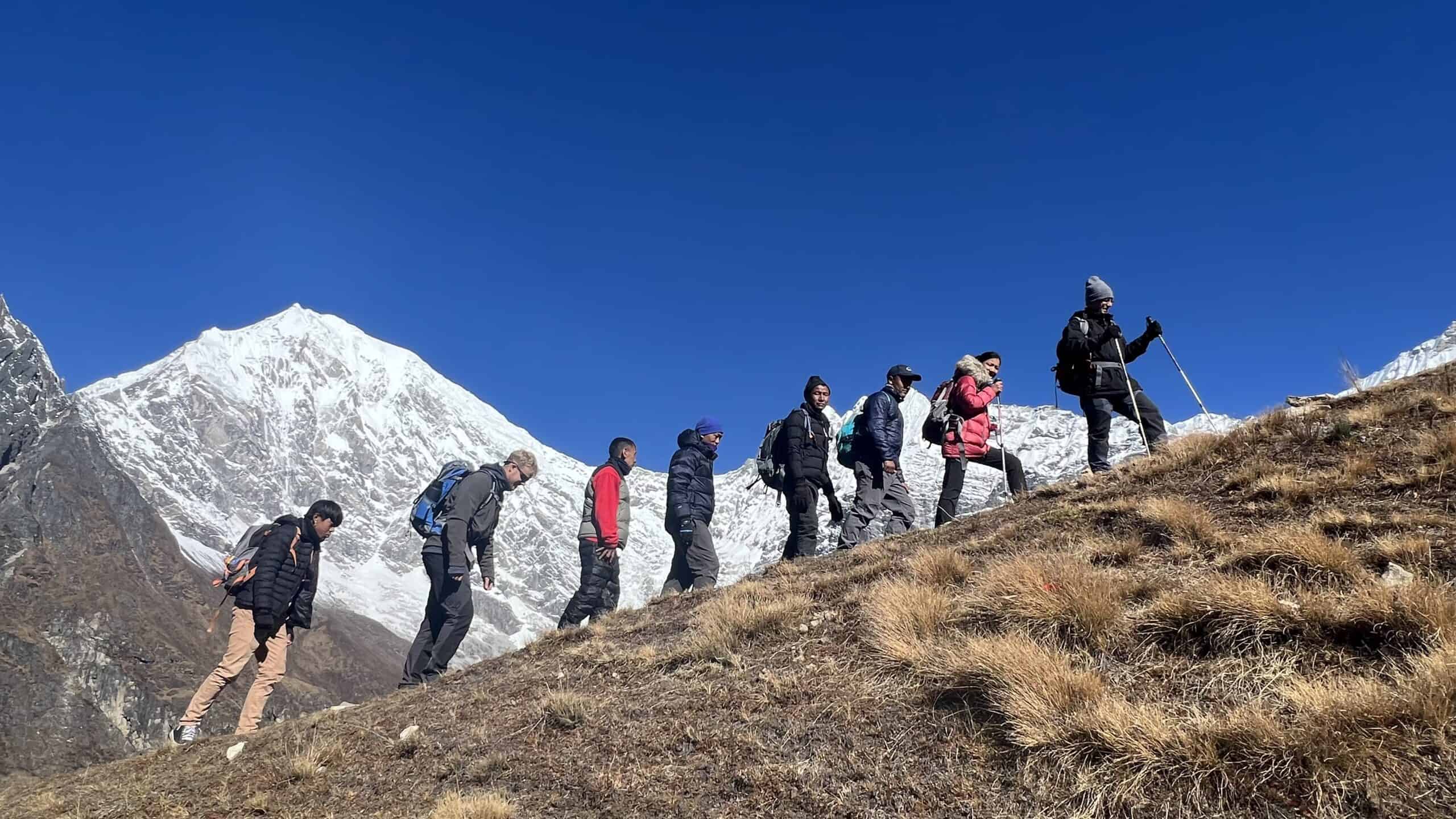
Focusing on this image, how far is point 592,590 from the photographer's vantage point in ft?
31.3

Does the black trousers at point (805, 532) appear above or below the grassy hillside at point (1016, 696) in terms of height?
above

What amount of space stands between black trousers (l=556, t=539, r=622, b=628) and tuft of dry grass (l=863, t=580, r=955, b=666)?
16.8 feet

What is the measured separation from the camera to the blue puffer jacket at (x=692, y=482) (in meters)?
10.3

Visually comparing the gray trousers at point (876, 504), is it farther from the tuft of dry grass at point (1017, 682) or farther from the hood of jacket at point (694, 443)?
the tuft of dry grass at point (1017, 682)

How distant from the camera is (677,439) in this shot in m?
10.8

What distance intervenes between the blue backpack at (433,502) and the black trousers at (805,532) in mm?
4250

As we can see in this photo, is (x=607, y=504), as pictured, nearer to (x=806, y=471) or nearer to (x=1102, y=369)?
(x=806, y=471)

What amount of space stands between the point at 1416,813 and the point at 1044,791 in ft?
3.57

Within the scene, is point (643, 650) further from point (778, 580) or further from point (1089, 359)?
point (1089, 359)

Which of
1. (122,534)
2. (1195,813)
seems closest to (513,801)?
(1195,813)

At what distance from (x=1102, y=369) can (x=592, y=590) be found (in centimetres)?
688

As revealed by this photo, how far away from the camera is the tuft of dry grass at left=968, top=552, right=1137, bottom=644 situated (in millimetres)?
3879

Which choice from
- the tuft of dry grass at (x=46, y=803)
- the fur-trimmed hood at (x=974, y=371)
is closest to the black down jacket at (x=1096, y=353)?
the fur-trimmed hood at (x=974, y=371)

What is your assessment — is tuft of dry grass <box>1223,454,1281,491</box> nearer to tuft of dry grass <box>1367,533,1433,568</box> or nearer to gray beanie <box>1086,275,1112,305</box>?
tuft of dry grass <box>1367,533,1433,568</box>
